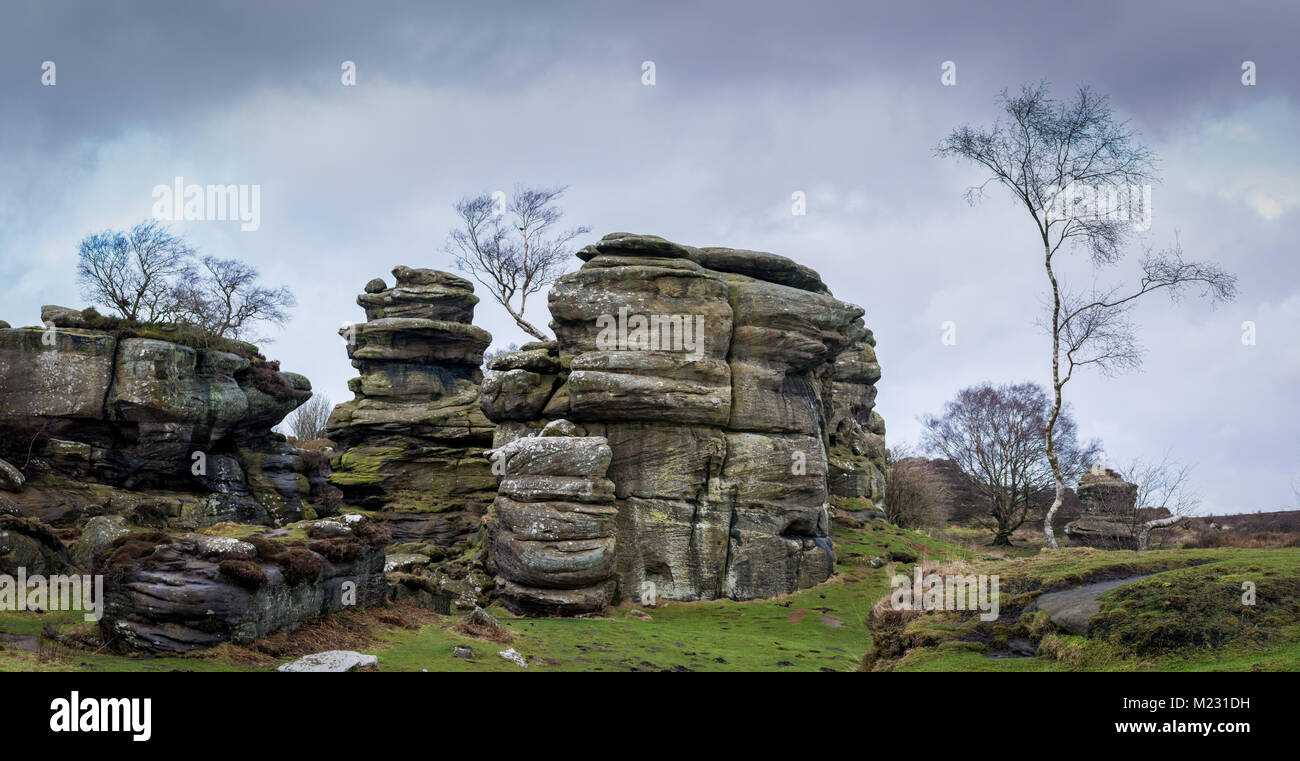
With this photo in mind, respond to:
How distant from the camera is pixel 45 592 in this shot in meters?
18.2

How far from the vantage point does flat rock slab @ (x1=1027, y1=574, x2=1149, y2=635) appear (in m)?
10.7

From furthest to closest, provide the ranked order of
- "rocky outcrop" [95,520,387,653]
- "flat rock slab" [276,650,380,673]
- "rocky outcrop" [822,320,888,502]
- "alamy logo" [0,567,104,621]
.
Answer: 1. "rocky outcrop" [822,320,888,502]
2. "alamy logo" [0,567,104,621]
3. "rocky outcrop" [95,520,387,653]
4. "flat rock slab" [276,650,380,673]

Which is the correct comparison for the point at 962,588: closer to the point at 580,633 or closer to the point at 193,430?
the point at 580,633

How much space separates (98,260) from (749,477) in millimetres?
40997

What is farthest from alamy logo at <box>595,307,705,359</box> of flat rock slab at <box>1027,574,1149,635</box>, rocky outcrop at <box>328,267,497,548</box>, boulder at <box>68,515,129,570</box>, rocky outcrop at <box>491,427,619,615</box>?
flat rock slab at <box>1027,574,1149,635</box>

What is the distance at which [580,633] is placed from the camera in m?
21.5

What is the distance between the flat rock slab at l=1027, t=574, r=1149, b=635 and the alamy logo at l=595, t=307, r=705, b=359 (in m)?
19.7

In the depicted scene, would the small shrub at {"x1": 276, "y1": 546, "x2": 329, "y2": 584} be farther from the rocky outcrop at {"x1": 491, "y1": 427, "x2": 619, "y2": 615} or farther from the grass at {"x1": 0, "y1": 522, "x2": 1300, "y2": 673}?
the rocky outcrop at {"x1": 491, "y1": 427, "x2": 619, "y2": 615}

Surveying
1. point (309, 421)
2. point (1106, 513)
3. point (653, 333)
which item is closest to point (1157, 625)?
point (653, 333)

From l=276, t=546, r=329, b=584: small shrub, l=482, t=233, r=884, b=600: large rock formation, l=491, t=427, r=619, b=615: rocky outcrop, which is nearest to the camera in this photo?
l=276, t=546, r=329, b=584: small shrub

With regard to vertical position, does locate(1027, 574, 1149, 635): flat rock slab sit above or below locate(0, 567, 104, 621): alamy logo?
above

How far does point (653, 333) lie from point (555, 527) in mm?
9021
